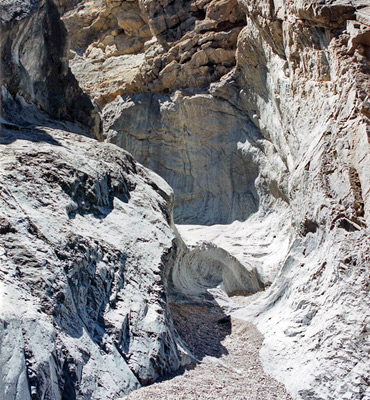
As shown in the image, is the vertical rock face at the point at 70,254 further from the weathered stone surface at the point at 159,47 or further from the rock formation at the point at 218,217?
the weathered stone surface at the point at 159,47

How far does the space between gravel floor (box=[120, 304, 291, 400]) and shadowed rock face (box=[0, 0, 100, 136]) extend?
672 cm

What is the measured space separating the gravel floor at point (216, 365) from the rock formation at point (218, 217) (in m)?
0.33

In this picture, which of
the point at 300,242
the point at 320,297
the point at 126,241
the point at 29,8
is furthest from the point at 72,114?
the point at 320,297

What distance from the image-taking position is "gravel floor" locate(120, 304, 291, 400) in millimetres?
7855

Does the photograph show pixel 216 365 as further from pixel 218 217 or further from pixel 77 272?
pixel 218 217

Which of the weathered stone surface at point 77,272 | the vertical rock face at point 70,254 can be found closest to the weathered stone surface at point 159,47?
the vertical rock face at point 70,254

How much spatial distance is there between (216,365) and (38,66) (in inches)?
389

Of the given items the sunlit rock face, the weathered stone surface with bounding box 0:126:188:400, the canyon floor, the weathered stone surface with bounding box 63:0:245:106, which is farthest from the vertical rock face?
the weathered stone surface with bounding box 63:0:245:106

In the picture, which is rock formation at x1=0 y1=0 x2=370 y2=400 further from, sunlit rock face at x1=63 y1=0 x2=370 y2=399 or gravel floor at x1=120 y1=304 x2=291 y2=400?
gravel floor at x1=120 y1=304 x2=291 y2=400

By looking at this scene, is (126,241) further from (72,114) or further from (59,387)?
(72,114)

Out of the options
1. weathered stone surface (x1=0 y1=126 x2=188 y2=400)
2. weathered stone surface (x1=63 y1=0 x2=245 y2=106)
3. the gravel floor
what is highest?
weathered stone surface (x1=63 y1=0 x2=245 y2=106)

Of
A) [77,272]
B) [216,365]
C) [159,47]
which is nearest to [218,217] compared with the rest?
[159,47]

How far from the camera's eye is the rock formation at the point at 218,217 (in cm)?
788

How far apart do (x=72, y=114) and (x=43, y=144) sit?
15.1 feet
